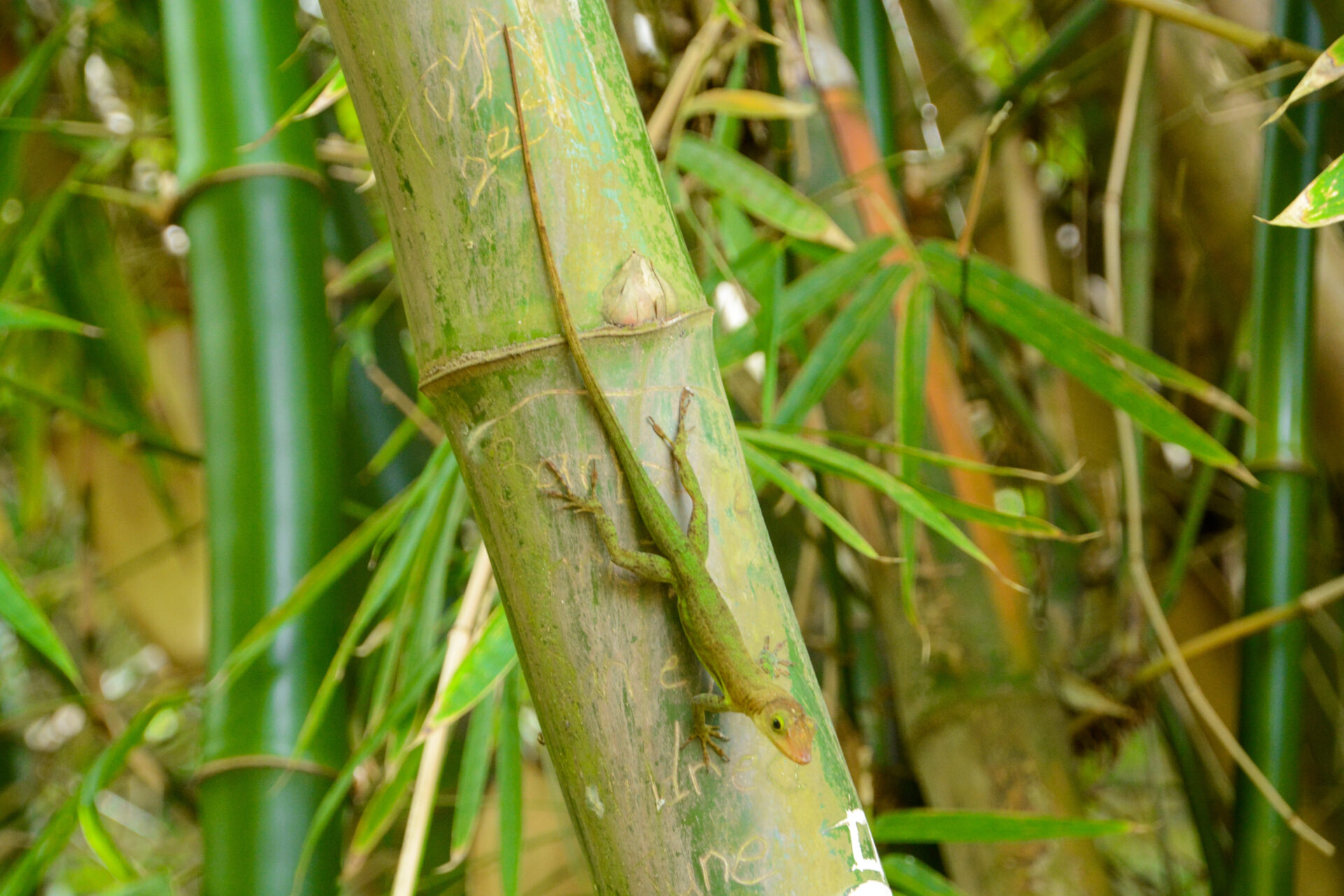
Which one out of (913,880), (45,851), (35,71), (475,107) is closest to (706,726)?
(475,107)

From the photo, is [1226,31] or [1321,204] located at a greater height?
[1226,31]

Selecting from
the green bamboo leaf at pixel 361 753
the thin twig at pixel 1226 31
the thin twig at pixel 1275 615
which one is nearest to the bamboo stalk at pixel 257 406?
the green bamboo leaf at pixel 361 753

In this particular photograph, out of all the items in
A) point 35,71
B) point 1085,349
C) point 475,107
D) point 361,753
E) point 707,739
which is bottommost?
point 361,753

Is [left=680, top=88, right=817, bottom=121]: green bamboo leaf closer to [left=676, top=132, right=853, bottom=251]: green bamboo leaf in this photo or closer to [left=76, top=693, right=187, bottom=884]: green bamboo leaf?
[left=676, top=132, right=853, bottom=251]: green bamboo leaf

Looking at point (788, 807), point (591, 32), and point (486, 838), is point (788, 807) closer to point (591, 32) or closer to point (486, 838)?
point (591, 32)

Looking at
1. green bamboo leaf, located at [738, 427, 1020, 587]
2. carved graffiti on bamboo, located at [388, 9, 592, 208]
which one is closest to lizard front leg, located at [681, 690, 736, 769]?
carved graffiti on bamboo, located at [388, 9, 592, 208]

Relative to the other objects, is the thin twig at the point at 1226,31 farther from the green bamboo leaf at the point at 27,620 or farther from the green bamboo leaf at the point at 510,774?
the green bamboo leaf at the point at 27,620

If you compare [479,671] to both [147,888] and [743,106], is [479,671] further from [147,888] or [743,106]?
[743,106]
